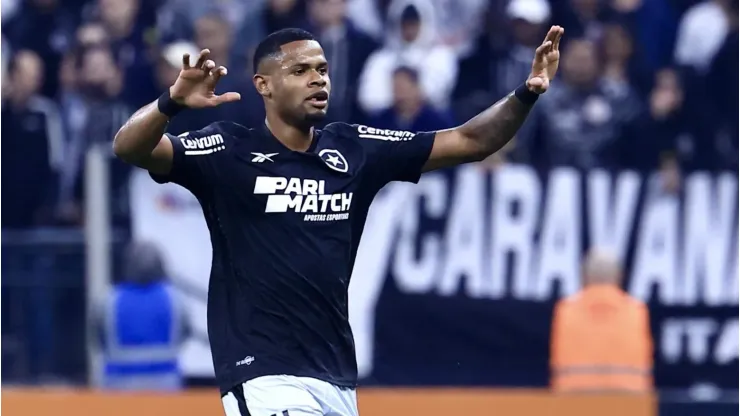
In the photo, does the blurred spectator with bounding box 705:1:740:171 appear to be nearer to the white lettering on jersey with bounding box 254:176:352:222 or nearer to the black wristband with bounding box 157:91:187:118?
the white lettering on jersey with bounding box 254:176:352:222

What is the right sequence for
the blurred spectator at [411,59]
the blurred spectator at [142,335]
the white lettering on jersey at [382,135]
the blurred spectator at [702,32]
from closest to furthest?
the white lettering on jersey at [382,135], the blurred spectator at [142,335], the blurred spectator at [411,59], the blurred spectator at [702,32]

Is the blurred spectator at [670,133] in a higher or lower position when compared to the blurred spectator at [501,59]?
lower

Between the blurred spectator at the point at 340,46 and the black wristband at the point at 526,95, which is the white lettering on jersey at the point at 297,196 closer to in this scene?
the black wristband at the point at 526,95

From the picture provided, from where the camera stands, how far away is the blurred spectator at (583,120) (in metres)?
11.2

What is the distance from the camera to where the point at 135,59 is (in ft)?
40.9

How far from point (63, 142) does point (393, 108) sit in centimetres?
255

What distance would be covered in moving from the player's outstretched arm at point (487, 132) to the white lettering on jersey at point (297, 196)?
59 centimetres

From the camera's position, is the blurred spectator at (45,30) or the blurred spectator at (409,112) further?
the blurred spectator at (45,30)

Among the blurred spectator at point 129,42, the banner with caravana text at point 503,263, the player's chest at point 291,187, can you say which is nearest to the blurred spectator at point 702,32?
the banner with caravana text at point 503,263

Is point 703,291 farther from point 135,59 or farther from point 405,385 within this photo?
point 135,59

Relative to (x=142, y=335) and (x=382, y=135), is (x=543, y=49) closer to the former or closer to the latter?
(x=382, y=135)

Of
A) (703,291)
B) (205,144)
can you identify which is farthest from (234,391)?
(703,291)

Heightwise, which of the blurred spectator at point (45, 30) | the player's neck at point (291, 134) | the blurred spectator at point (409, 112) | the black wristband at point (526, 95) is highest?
the blurred spectator at point (45, 30)

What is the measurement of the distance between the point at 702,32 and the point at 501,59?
1665mm
